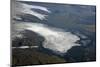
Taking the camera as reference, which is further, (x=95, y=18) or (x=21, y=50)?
(x=95, y=18)

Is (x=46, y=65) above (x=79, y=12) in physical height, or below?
below

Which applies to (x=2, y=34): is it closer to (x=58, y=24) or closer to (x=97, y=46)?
(x=58, y=24)

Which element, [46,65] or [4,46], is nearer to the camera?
[4,46]

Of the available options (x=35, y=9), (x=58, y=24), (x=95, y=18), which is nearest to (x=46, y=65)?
(x=58, y=24)

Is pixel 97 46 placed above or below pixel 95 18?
below

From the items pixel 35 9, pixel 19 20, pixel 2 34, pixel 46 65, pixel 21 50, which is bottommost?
pixel 46 65

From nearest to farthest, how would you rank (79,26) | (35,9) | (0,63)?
(0,63) → (35,9) → (79,26)

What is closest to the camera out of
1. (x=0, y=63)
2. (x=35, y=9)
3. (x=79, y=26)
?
(x=0, y=63)

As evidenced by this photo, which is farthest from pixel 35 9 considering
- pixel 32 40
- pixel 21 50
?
pixel 21 50

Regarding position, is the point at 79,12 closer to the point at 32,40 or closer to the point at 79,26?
the point at 79,26
